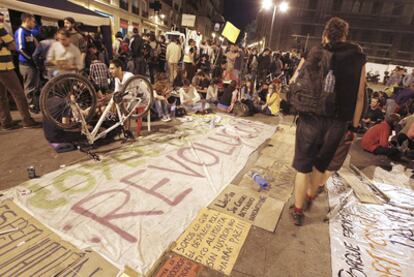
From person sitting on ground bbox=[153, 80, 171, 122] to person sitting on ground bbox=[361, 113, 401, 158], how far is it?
4311 millimetres

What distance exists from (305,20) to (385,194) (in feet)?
99.6

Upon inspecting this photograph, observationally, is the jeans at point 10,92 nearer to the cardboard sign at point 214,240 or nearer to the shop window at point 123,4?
the cardboard sign at point 214,240

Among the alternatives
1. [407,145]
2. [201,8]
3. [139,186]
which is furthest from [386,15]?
[139,186]

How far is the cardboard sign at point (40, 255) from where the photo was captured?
5.45 feet

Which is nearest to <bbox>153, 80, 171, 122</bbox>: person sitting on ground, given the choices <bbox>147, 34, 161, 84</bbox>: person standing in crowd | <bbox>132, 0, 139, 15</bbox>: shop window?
<bbox>147, 34, 161, 84</bbox>: person standing in crowd

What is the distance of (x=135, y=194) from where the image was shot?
2.62m

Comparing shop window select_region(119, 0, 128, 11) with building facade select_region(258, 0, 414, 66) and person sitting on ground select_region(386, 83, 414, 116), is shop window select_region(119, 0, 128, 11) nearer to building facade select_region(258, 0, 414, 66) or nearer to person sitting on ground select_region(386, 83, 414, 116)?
person sitting on ground select_region(386, 83, 414, 116)

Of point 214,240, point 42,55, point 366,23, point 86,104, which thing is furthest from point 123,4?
point 366,23

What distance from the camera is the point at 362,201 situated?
3039 mm

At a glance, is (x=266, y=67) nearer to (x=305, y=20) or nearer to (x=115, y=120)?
(x=115, y=120)

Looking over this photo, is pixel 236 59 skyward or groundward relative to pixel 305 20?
groundward

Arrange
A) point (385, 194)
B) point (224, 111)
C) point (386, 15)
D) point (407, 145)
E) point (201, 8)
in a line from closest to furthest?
1. point (385, 194)
2. point (407, 145)
3. point (224, 111)
4. point (386, 15)
5. point (201, 8)

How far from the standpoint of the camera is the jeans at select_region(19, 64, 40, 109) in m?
4.79

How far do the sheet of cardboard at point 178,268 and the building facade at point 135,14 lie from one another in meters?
12.9
